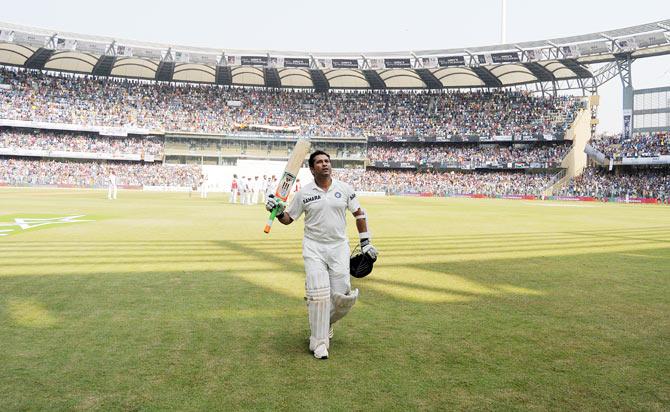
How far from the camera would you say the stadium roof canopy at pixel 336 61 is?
57344 mm

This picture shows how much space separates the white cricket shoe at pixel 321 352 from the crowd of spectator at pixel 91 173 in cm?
5740

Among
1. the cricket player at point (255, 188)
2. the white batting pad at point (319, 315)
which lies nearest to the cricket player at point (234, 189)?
the cricket player at point (255, 188)

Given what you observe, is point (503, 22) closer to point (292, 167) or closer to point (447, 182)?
point (447, 182)

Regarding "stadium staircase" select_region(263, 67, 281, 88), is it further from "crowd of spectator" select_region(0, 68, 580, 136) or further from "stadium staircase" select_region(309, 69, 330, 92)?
"stadium staircase" select_region(309, 69, 330, 92)

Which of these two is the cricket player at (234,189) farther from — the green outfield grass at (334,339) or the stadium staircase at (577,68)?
the stadium staircase at (577,68)

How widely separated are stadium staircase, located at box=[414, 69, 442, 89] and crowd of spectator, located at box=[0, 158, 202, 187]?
111 feet

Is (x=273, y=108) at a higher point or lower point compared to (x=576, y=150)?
higher

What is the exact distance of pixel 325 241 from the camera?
5488mm

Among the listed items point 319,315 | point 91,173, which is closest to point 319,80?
point 91,173

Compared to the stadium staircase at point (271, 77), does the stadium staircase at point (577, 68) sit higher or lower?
lower

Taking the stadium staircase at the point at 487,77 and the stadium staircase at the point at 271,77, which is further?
the stadium staircase at the point at 271,77

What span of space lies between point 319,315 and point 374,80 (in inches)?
2832

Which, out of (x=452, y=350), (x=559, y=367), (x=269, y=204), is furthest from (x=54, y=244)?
(x=559, y=367)

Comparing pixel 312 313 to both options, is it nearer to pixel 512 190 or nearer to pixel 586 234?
pixel 586 234
